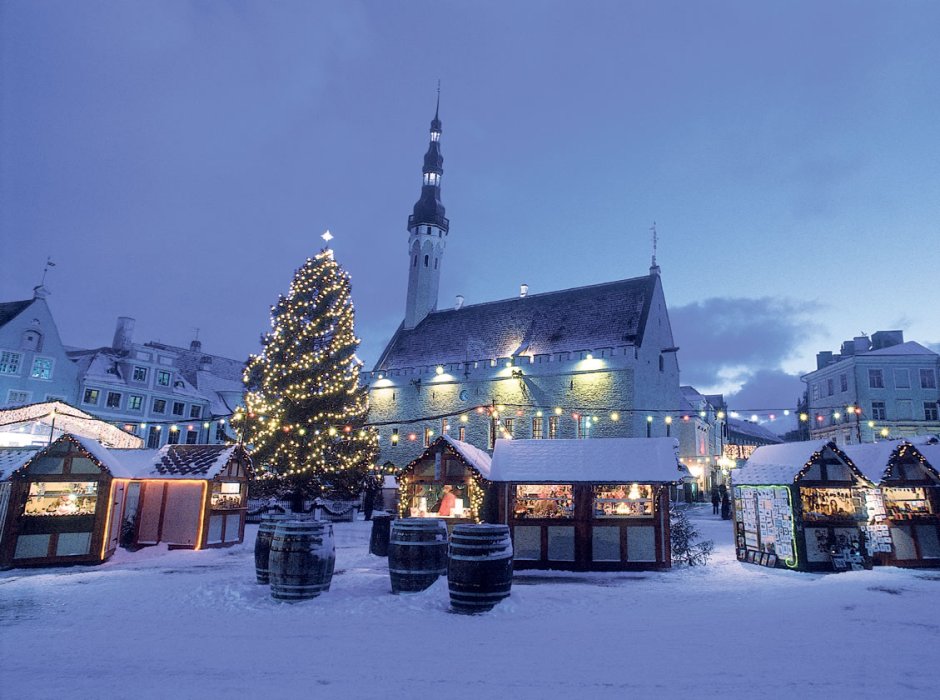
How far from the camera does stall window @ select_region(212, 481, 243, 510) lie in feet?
56.3

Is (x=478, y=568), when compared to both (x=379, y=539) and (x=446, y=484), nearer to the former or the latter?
(x=446, y=484)

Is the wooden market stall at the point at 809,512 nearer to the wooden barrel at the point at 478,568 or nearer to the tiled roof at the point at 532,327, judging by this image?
the wooden barrel at the point at 478,568

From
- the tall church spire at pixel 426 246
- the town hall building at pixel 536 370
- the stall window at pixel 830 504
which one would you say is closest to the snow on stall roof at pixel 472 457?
the stall window at pixel 830 504

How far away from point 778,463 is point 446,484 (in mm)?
8825

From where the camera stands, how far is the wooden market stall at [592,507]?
547 inches

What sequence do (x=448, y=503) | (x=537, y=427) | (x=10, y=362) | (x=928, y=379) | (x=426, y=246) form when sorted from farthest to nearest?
(x=426, y=246) → (x=928, y=379) → (x=537, y=427) → (x=10, y=362) → (x=448, y=503)

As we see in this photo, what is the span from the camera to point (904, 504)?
14.5 metres

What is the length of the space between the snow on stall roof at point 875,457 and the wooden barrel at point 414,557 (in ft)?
36.5

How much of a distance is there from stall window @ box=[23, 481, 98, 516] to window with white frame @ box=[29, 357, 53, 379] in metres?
23.9

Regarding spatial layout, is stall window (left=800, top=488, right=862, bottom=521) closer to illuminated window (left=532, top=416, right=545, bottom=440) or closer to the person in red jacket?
the person in red jacket

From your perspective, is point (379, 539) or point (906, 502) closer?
point (906, 502)

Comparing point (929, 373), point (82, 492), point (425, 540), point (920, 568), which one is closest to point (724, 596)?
point (425, 540)

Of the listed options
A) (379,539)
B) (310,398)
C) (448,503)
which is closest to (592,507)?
(448,503)

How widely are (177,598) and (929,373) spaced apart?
43.6m
